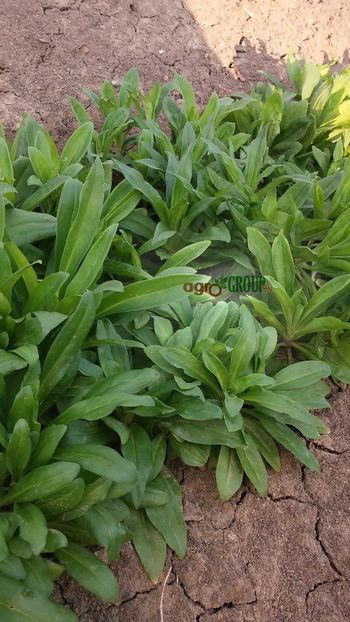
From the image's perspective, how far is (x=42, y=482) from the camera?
1431 mm

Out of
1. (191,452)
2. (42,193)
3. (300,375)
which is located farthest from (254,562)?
(42,193)

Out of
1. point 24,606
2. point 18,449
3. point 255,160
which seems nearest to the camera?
point 24,606

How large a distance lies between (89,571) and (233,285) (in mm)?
1188

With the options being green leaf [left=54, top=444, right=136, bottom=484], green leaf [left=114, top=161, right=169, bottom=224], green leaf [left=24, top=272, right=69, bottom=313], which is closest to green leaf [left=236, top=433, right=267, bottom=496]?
green leaf [left=54, top=444, right=136, bottom=484]

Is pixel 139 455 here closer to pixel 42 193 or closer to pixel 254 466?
pixel 254 466

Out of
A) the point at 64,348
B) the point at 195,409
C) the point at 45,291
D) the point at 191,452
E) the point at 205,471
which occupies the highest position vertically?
the point at 45,291

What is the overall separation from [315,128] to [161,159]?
91 centimetres

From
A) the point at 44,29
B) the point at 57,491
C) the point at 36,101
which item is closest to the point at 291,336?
the point at 57,491

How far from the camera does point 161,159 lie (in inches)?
94.7

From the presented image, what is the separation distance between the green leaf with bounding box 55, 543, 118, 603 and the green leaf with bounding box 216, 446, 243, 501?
46 cm

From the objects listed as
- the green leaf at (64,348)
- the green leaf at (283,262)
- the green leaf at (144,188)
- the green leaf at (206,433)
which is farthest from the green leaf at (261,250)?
the green leaf at (64,348)

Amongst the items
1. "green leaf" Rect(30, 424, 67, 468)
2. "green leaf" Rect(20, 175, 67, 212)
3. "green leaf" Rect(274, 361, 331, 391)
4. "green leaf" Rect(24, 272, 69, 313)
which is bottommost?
"green leaf" Rect(274, 361, 331, 391)

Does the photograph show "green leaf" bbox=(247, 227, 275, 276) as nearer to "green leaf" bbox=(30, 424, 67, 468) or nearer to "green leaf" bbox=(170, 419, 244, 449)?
"green leaf" bbox=(170, 419, 244, 449)

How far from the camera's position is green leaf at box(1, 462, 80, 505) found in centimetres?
141
